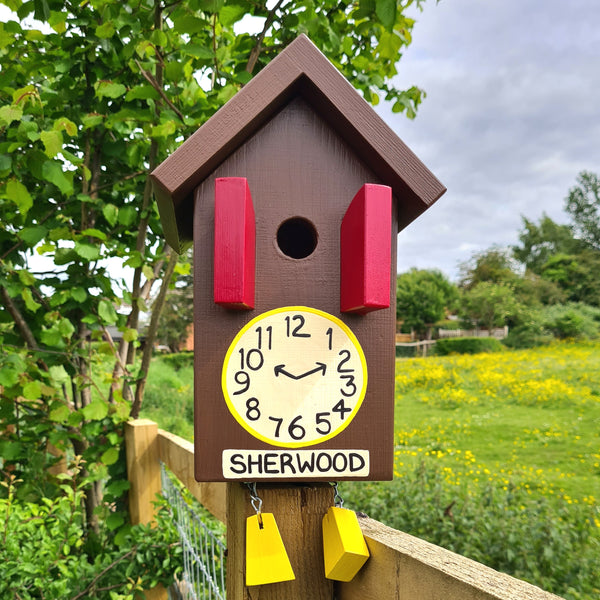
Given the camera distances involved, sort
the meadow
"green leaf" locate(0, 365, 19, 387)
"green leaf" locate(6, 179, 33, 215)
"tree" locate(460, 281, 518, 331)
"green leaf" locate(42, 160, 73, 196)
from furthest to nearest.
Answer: "tree" locate(460, 281, 518, 331) < the meadow < "green leaf" locate(0, 365, 19, 387) < "green leaf" locate(42, 160, 73, 196) < "green leaf" locate(6, 179, 33, 215)

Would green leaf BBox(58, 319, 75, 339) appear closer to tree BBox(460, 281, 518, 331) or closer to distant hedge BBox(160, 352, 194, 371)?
distant hedge BBox(160, 352, 194, 371)

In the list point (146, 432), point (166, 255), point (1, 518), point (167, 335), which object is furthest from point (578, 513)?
point (167, 335)

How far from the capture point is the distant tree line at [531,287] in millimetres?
21453

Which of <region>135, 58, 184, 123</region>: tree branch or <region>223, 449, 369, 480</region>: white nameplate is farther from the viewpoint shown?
<region>135, 58, 184, 123</region>: tree branch

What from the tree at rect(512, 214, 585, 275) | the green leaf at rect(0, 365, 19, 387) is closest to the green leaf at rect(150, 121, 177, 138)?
the green leaf at rect(0, 365, 19, 387)

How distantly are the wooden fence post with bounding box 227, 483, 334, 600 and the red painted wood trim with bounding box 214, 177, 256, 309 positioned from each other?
388 millimetres

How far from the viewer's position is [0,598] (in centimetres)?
172

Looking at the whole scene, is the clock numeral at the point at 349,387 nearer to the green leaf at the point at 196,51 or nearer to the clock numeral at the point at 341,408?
the clock numeral at the point at 341,408

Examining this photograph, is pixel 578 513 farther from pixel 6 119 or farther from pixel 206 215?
pixel 6 119

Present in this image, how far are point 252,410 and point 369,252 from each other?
1.18ft

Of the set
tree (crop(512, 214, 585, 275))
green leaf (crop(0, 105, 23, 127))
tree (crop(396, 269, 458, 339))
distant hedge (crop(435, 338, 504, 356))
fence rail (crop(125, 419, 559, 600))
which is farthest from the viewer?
tree (crop(512, 214, 585, 275))

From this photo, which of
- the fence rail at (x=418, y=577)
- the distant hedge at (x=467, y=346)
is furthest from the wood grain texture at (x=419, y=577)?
the distant hedge at (x=467, y=346)

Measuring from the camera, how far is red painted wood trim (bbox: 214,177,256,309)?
825 millimetres

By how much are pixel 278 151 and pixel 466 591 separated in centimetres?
80
